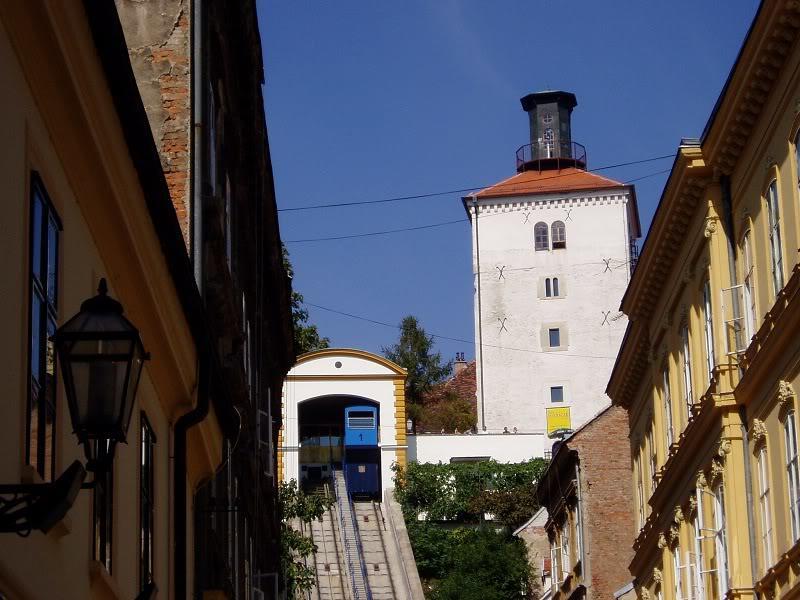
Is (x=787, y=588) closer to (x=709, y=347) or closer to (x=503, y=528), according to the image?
(x=709, y=347)

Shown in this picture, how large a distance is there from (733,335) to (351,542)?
43871 mm

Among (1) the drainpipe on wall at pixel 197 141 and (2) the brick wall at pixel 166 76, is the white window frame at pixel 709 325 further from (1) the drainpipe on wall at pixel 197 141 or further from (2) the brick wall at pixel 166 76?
(2) the brick wall at pixel 166 76

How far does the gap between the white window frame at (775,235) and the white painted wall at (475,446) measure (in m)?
56.5

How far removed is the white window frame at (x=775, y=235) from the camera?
20094 millimetres

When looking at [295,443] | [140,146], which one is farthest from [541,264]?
[140,146]

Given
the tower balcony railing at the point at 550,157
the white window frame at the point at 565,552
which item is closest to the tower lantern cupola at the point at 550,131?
the tower balcony railing at the point at 550,157

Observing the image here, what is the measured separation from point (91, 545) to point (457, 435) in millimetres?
69229

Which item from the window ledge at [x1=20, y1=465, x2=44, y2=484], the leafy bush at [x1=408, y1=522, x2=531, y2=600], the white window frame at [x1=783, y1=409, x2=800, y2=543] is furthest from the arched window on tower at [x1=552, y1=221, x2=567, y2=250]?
the window ledge at [x1=20, y1=465, x2=44, y2=484]

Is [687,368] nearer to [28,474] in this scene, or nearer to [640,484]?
[640,484]

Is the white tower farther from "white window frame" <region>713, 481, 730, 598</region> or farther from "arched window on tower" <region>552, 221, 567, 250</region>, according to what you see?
"white window frame" <region>713, 481, 730, 598</region>

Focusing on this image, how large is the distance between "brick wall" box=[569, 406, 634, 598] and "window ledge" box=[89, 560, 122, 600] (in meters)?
31.5

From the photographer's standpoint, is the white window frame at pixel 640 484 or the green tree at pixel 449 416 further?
the green tree at pixel 449 416

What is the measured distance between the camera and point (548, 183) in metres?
94.7

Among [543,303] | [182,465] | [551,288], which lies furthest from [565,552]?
[551,288]
